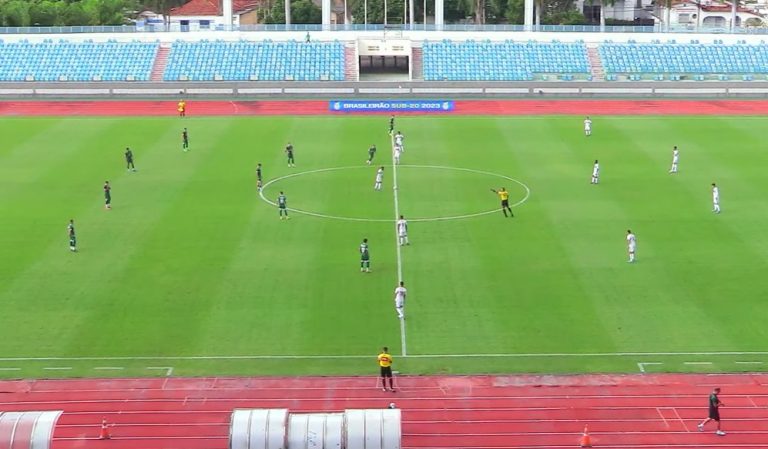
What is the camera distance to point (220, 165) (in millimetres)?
50719

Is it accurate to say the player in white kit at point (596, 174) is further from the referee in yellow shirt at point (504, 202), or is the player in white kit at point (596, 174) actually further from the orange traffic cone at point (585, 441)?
the orange traffic cone at point (585, 441)

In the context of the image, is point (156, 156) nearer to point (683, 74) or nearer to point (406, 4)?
point (683, 74)

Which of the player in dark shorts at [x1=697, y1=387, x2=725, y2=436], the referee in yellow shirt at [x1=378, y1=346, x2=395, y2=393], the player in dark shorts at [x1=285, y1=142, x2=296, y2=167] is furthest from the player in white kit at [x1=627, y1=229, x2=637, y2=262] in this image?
the player in dark shorts at [x1=285, y1=142, x2=296, y2=167]

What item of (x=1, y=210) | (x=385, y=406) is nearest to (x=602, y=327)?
(x=385, y=406)

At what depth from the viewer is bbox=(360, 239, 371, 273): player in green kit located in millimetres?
34409

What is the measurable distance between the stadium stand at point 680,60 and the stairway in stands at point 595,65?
0.36 metres

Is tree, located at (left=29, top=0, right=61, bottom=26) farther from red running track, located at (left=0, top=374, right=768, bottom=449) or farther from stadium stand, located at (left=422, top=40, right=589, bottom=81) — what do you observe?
red running track, located at (left=0, top=374, right=768, bottom=449)

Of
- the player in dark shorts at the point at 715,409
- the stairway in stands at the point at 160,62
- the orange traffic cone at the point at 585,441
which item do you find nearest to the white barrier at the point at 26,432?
the orange traffic cone at the point at 585,441

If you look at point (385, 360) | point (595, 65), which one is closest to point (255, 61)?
point (595, 65)

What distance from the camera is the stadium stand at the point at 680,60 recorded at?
79.8 m

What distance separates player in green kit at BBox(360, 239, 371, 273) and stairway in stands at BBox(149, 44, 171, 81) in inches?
1895

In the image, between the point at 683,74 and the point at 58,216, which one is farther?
the point at 683,74

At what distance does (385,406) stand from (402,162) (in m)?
26.4

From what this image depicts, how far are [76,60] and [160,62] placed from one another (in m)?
6.41
